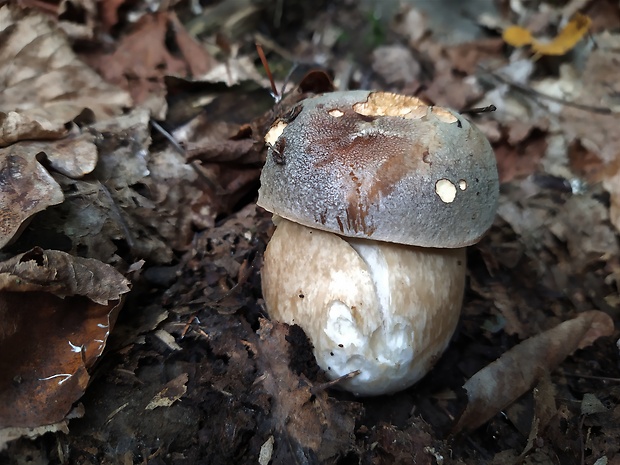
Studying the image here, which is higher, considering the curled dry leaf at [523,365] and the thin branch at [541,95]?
the thin branch at [541,95]

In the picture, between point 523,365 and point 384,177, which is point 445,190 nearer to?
point 384,177

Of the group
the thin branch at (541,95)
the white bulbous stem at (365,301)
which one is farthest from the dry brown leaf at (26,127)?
the thin branch at (541,95)

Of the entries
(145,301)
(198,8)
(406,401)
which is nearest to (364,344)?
(406,401)

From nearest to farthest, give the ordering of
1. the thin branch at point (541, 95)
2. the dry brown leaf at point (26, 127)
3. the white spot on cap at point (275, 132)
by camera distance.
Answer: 1. the white spot on cap at point (275, 132)
2. the dry brown leaf at point (26, 127)
3. the thin branch at point (541, 95)

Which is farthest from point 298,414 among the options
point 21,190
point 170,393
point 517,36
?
point 517,36

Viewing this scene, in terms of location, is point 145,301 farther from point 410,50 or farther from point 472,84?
point 410,50

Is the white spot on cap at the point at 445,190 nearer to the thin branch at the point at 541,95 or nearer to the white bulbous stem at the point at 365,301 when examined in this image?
the white bulbous stem at the point at 365,301

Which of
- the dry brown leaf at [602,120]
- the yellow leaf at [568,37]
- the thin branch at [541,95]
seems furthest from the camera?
Answer: the yellow leaf at [568,37]
